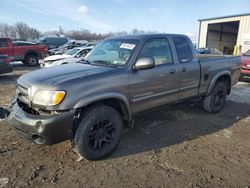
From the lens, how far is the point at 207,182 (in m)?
2.83

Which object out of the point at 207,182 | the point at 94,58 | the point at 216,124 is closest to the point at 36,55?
the point at 94,58

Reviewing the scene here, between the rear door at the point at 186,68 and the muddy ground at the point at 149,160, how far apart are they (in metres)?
0.77

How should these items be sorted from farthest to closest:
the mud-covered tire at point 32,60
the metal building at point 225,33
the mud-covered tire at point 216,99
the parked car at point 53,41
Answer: the parked car at point 53,41 → the metal building at point 225,33 → the mud-covered tire at point 32,60 → the mud-covered tire at point 216,99

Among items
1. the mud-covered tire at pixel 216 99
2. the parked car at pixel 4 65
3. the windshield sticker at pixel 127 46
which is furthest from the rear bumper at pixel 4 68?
the mud-covered tire at pixel 216 99

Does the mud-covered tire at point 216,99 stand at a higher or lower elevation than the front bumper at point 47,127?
lower

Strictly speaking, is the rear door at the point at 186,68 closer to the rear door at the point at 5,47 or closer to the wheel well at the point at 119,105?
the wheel well at the point at 119,105

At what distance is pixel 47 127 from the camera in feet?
8.98

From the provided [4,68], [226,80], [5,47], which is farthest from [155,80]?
[5,47]

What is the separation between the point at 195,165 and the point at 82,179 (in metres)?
1.63

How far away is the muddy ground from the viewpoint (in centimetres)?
284

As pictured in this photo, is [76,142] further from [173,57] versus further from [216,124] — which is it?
[216,124]

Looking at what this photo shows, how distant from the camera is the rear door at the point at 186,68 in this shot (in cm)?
431

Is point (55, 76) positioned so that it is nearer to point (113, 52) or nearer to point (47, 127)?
point (47, 127)

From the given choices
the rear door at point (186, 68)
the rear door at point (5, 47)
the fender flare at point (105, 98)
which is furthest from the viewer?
the rear door at point (5, 47)
